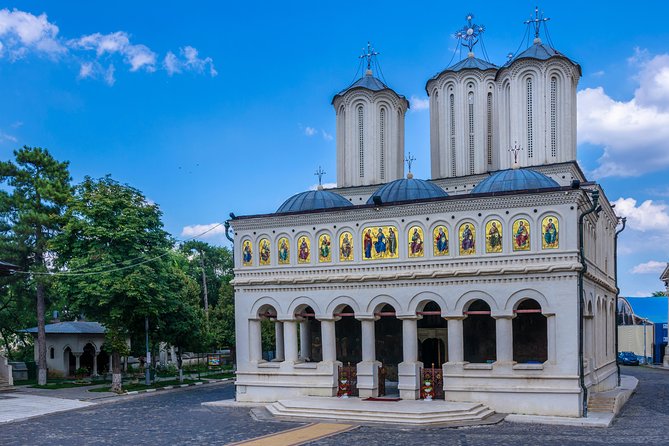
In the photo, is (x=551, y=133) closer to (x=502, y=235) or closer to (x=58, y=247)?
(x=502, y=235)

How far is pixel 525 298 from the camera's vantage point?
21438 millimetres

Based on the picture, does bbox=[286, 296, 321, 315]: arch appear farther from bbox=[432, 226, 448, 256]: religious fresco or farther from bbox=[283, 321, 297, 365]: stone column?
bbox=[432, 226, 448, 256]: religious fresco

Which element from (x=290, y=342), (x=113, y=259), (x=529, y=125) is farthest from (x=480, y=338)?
(x=113, y=259)

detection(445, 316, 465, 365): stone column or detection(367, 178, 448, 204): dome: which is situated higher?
detection(367, 178, 448, 204): dome

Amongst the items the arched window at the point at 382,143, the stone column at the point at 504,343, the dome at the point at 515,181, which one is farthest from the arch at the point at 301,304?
the arched window at the point at 382,143

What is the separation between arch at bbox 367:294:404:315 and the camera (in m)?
23.3

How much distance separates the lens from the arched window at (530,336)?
24.2m

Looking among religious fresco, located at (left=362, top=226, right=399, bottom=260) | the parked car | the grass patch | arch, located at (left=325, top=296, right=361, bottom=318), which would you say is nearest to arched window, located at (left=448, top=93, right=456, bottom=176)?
religious fresco, located at (left=362, top=226, right=399, bottom=260)

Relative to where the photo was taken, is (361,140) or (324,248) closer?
(324,248)

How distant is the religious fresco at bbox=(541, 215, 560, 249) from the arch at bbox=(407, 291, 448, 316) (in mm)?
3773

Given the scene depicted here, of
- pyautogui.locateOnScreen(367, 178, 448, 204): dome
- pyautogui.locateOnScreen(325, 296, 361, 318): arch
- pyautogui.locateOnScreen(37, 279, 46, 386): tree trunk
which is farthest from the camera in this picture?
pyautogui.locateOnScreen(37, 279, 46, 386): tree trunk

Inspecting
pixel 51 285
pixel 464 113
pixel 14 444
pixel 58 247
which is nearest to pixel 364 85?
pixel 464 113

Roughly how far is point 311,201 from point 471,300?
329 inches

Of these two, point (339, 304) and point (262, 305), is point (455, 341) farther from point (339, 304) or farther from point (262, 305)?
point (262, 305)
